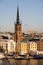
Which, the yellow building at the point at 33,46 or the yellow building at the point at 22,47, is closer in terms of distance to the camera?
the yellow building at the point at 22,47

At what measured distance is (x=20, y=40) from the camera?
44.7 ft

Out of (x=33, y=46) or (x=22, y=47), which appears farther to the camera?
(x=33, y=46)

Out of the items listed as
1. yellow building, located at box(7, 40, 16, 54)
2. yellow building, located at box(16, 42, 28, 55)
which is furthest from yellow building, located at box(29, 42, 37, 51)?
yellow building, located at box(7, 40, 16, 54)

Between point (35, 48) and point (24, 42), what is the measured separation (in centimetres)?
53

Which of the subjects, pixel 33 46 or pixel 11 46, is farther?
pixel 33 46

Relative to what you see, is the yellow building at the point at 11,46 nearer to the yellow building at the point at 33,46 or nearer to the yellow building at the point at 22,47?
the yellow building at the point at 22,47

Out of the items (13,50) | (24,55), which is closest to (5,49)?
(13,50)

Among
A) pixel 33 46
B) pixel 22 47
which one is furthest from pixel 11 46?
pixel 33 46

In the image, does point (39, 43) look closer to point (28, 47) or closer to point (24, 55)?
point (28, 47)

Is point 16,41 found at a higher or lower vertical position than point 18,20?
lower

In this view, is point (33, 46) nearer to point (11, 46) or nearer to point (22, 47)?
point (22, 47)

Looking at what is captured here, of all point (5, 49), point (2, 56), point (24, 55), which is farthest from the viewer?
point (5, 49)

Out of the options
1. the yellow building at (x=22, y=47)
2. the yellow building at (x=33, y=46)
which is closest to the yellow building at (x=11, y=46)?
the yellow building at (x=22, y=47)

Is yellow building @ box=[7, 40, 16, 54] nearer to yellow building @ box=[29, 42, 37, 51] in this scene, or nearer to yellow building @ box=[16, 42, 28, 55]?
yellow building @ box=[16, 42, 28, 55]
